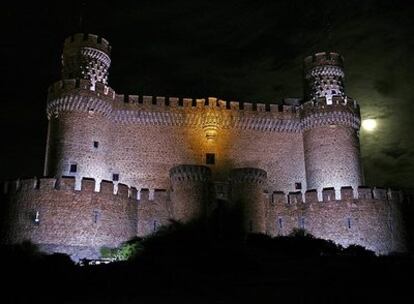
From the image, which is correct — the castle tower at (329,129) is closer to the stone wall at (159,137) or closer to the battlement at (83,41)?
the stone wall at (159,137)

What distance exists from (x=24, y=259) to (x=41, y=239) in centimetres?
220

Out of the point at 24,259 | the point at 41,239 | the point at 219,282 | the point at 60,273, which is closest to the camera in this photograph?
the point at 219,282

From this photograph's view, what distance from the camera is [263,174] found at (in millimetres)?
30188

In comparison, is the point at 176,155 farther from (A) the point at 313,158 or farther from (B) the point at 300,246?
(B) the point at 300,246

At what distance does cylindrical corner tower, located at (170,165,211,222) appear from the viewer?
28203 mm

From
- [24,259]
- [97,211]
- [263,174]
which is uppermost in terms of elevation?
[263,174]

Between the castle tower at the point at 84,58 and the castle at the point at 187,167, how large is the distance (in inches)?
2.6

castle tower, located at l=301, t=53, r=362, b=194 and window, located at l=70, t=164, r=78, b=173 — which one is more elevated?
castle tower, located at l=301, t=53, r=362, b=194

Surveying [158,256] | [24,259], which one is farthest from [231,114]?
[24,259]

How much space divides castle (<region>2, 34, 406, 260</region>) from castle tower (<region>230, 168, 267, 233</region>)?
6 centimetres

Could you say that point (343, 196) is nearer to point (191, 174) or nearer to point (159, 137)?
point (191, 174)

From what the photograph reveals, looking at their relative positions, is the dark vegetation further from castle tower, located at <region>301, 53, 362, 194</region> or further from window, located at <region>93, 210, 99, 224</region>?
castle tower, located at <region>301, 53, 362, 194</region>

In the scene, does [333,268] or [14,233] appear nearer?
[333,268]

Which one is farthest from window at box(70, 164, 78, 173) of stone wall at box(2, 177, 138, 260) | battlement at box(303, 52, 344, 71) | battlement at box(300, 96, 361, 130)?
battlement at box(303, 52, 344, 71)
